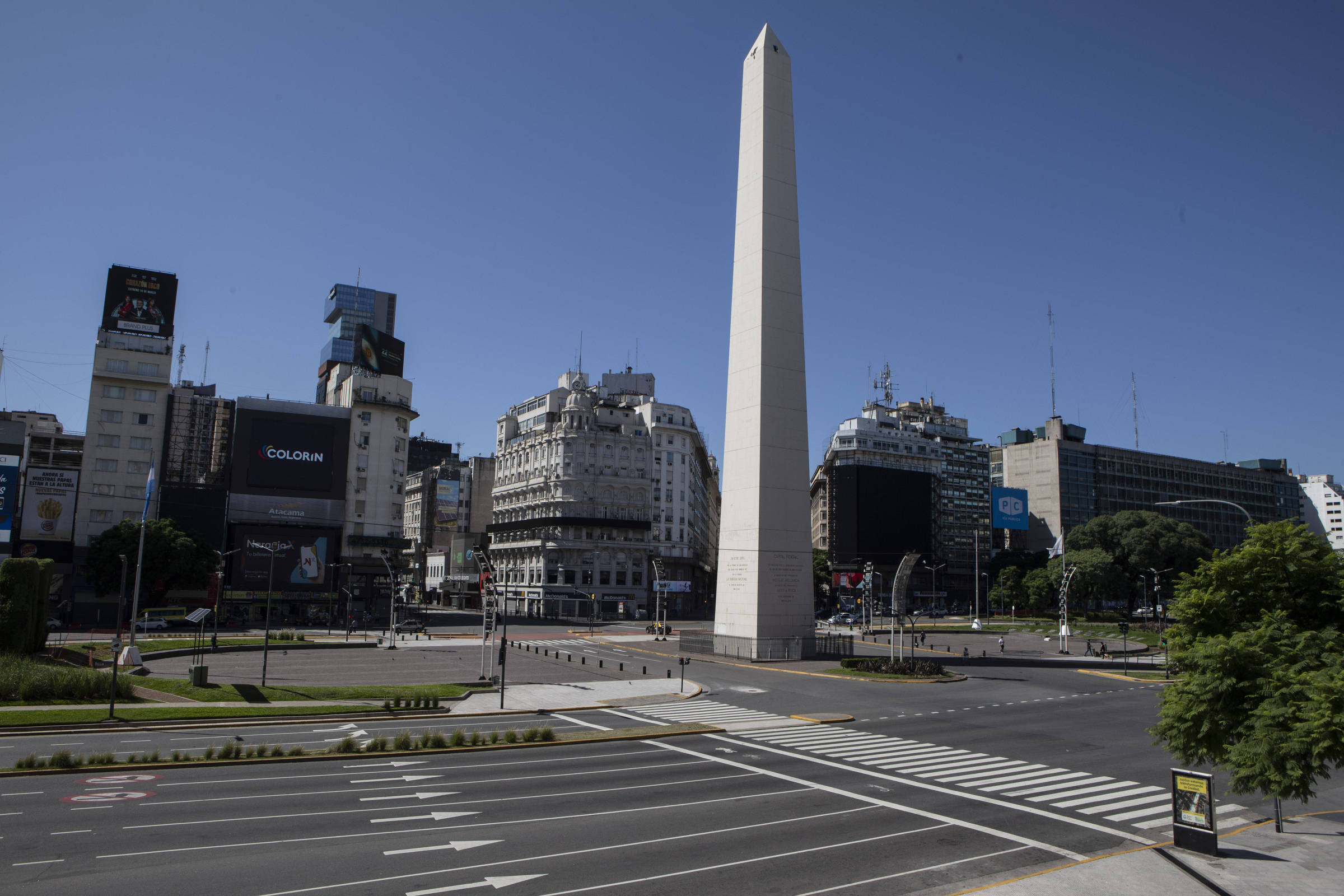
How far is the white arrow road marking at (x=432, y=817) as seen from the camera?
16719 mm

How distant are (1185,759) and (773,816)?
8019 millimetres

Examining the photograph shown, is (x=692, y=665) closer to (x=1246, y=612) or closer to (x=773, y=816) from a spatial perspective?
(x=773, y=816)

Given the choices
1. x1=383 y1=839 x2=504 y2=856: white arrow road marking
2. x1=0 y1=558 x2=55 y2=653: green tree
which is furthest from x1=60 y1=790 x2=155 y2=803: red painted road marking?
x1=0 y1=558 x2=55 y2=653: green tree

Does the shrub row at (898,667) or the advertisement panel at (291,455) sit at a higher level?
the advertisement panel at (291,455)

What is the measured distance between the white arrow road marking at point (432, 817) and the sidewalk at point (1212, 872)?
980 centimetres

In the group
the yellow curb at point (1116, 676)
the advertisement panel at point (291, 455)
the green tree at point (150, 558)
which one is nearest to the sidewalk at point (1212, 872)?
the yellow curb at point (1116, 676)

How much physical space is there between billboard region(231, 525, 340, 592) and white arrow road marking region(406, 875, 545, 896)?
86808 millimetres

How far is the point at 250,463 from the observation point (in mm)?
95938

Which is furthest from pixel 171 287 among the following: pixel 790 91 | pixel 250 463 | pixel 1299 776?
pixel 1299 776

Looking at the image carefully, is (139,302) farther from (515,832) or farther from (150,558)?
(515,832)

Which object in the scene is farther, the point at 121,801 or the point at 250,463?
the point at 250,463

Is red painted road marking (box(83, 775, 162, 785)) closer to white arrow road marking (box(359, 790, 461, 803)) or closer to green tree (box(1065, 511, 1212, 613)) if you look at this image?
white arrow road marking (box(359, 790, 461, 803))

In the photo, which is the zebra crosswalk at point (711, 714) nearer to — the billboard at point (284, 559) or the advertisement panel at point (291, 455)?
the billboard at point (284, 559)

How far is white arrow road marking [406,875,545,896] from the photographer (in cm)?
1282
